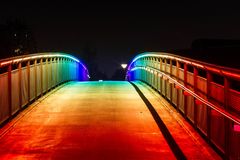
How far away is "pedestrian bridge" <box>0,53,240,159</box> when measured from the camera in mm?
7191

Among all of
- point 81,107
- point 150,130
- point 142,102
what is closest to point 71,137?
point 150,130

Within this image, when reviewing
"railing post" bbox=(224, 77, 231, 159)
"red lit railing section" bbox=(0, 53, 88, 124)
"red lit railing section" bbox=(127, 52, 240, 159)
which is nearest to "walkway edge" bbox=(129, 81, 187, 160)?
"red lit railing section" bbox=(127, 52, 240, 159)

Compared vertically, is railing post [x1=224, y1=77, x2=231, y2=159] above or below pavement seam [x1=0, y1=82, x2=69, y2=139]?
above

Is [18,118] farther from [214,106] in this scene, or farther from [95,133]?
[214,106]

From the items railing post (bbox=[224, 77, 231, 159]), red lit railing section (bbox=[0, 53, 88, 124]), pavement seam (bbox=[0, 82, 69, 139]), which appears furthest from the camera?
red lit railing section (bbox=[0, 53, 88, 124])

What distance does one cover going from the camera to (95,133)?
8.86 meters

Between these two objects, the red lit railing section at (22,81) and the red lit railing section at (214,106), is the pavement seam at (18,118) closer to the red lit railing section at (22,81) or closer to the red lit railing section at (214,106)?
the red lit railing section at (22,81)

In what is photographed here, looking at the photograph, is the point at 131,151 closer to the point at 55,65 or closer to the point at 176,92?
the point at 176,92

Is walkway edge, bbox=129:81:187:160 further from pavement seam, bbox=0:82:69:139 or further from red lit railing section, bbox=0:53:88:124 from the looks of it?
red lit railing section, bbox=0:53:88:124

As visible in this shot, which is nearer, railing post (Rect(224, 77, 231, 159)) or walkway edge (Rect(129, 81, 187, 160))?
railing post (Rect(224, 77, 231, 159))

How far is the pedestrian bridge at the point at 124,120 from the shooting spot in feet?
23.6

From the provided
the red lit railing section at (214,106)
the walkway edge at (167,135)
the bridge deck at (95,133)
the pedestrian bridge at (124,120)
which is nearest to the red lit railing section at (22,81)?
the pedestrian bridge at (124,120)

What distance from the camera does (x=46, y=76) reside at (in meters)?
14.7

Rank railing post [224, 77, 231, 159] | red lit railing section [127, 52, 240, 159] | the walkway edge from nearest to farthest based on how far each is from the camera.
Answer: red lit railing section [127, 52, 240, 159], railing post [224, 77, 231, 159], the walkway edge
